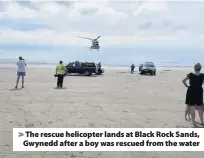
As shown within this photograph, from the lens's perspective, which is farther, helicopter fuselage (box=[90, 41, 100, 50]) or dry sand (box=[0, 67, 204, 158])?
helicopter fuselage (box=[90, 41, 100, 50])

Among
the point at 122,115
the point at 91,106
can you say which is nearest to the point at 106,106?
the point at 91,106

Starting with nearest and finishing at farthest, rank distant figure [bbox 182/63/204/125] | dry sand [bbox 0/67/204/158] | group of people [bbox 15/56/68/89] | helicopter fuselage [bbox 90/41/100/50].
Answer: dry sand [bbox 0/67/204/158] < distant figure [bbox 182/63/204/125] < group of people [bbox 15/56/68/89] < helicopter fuselage [bbox 90/41/100/50]

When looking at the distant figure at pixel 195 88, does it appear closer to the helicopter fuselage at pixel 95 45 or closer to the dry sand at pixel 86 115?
the dry sand at pixel 86 115

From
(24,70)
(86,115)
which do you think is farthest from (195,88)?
(24,70)

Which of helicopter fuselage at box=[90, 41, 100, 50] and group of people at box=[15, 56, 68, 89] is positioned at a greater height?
helicopter fuselage at box=[90, 41, 100, 50]

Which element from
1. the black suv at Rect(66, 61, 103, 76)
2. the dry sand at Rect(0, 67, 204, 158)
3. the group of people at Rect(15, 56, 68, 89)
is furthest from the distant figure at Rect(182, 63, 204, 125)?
the black suv at Rect(66, 61, 103, 76)

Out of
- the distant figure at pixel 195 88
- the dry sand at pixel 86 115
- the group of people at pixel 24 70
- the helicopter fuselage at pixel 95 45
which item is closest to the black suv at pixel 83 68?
the group of people at pixel 24 70

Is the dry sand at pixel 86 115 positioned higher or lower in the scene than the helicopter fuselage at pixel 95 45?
lower

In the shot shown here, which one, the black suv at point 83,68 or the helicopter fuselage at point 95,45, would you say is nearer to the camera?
the black suv at point 83,68

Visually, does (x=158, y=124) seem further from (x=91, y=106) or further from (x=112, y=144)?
(x=91, y=106)

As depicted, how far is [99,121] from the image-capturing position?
11844 millimetres

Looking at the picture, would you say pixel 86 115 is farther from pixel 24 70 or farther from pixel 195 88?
pixel 24 70

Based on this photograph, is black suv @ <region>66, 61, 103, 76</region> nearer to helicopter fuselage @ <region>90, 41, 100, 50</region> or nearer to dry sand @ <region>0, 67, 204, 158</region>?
dry sand @ <region>0, 67, 204, 158</region>

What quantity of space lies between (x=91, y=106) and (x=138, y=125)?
438 centimetres
